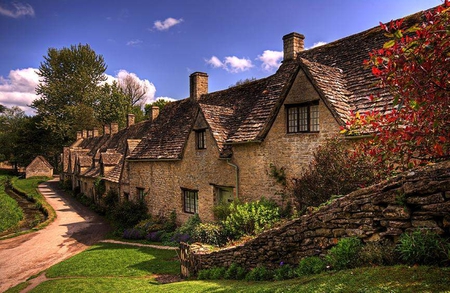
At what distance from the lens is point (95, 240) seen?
66.3 ft

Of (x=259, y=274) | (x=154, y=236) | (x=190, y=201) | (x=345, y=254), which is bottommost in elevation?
(x=154, y=236)

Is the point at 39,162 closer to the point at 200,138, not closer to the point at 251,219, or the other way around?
the point at 200,138

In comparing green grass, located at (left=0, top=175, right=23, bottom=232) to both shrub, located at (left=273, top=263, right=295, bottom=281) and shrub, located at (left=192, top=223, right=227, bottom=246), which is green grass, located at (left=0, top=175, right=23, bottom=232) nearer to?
shrub, located at (left=192, top=223, right=227, bottom=246)

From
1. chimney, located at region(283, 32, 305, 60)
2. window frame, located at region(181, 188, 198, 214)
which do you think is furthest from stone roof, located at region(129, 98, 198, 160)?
chimney, located at region(283, 32, 305, 60)

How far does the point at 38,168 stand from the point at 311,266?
231 ft

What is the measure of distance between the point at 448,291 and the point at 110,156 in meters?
32.3

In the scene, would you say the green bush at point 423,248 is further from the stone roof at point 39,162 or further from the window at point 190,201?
the stone roof at point 39,162

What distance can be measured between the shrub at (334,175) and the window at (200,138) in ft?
24.9

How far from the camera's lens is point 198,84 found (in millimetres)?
23250

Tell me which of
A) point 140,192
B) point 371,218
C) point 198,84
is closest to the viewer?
point 371,218

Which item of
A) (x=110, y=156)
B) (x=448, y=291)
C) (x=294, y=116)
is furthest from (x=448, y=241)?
(x=110, y=156)

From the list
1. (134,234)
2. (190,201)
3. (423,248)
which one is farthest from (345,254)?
(134,234)

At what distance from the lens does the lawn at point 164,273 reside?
4.39m

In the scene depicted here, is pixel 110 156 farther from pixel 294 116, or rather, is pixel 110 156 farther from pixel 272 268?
pixel 272 268
